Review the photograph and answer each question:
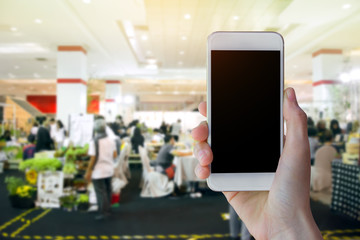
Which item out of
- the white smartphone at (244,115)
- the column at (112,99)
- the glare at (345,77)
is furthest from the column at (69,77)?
the white smartphone at (244,115)

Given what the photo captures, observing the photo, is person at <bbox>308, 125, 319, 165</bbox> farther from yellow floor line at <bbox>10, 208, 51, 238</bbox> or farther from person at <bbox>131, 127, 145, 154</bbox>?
person at <bbox>131, 127, 145, 154</bbox>

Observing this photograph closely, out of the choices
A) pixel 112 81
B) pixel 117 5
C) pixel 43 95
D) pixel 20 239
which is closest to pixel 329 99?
pixel 117 5

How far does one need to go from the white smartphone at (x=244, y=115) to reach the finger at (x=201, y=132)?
1 cm

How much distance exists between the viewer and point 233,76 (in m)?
0.68

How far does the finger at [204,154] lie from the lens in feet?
2.10

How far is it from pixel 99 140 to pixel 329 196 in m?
2.87

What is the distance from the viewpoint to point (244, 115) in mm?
666

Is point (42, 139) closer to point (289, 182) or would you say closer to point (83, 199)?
point (83, 199)

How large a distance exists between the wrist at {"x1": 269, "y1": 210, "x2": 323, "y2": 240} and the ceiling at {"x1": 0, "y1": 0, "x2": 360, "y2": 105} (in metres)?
1.12

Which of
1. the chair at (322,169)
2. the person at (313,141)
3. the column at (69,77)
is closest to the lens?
the chair at (322,169)

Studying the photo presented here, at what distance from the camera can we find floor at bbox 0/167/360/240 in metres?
2.84

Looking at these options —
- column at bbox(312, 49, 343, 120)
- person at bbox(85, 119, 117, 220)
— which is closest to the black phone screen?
person at bbox(85, 119, 117, 220)

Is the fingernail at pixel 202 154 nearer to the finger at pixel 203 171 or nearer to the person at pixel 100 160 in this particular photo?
the finger at pixel 203 171

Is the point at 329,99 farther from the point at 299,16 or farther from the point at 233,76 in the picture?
the point at 233,76
